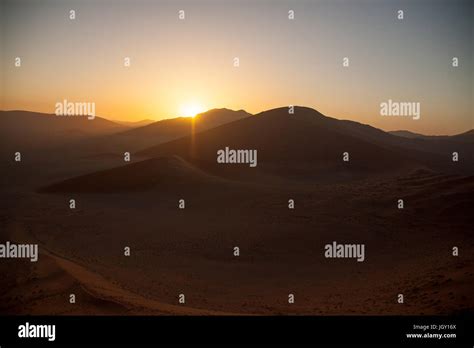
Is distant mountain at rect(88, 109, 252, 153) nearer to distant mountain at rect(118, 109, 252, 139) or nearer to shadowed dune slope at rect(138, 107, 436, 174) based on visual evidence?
distant mountain at rect(118, 109, 252, 139)

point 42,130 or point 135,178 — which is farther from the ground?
point 42,130

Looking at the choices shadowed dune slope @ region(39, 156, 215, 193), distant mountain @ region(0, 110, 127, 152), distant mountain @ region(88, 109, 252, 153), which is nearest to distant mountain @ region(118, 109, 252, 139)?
distant mountain @ region(88, 109, 252, 153)

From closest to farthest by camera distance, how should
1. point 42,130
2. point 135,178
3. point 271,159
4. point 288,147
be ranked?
point 135,178, point 271,159, point 288,147, point 42,130

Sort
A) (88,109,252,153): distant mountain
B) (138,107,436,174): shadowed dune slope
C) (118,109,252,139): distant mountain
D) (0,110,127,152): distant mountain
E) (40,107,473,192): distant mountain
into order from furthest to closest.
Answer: (118,109,252,139): distant mountain, (0,110,127,152): distant mountain, (88,109,252,153): distant mountain, (138,107,436,174): shadowed dune slope, (40,107,473,192): distant mountain

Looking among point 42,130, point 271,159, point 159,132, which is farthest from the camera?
point 42,130

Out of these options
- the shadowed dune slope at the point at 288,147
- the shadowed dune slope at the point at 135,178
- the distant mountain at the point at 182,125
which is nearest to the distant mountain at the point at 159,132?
the distant mountain at the point at 182,125

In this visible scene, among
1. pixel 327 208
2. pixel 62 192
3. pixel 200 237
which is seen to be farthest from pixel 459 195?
pixel 62 192

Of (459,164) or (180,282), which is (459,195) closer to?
(180,282)

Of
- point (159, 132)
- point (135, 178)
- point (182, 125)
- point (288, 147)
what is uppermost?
point (182, 125)

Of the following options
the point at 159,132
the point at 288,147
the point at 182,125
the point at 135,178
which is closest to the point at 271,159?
the point at 288,147

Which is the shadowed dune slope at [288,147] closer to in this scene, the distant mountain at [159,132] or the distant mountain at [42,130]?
the distant mountain at [159,132]

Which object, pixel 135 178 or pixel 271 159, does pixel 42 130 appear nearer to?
pixel 271 159

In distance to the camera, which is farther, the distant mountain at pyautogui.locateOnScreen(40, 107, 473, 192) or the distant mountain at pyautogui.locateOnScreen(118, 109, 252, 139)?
the distant mountain at pyautogui.locateOnScreen(118, 109, 252, 139)
